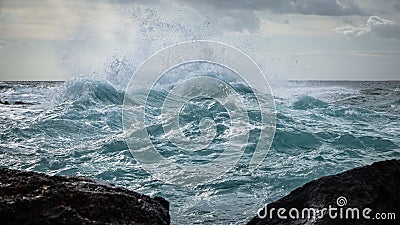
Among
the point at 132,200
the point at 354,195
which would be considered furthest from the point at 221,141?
the point at 132,200

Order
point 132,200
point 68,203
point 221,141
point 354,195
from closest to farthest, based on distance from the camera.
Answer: point 68,203, point 132,200, point 354,195, point 221,141

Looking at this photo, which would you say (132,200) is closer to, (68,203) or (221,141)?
(68,203)

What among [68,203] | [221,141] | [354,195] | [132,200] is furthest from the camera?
[221,141]

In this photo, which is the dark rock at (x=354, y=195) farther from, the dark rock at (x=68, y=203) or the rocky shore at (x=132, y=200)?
the dark rock at (x=68, y=203)

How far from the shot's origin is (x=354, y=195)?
2867 mm

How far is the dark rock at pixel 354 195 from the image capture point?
2746 mm

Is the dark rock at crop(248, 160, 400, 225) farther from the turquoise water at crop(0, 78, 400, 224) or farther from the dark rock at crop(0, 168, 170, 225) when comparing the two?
the turquoise water at crop(0, 78, 400, 224)

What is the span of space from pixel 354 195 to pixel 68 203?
179 cm

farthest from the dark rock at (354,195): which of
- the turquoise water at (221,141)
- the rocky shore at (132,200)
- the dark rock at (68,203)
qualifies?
the turquoise water at (221,141)

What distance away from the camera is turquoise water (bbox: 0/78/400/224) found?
16.9 ft

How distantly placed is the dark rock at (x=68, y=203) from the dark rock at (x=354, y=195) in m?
0.89

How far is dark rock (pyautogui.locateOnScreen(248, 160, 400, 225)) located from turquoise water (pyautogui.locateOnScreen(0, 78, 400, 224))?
1185 mm

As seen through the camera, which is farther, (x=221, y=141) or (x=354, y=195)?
(x=221, y=141)

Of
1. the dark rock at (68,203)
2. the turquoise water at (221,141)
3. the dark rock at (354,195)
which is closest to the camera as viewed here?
the dark rock at (68,203)
